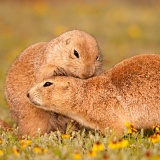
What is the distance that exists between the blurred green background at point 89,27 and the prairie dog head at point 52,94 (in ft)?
20.9

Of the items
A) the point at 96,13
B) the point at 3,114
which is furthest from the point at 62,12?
the point at 3,114

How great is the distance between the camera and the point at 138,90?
5.90 m

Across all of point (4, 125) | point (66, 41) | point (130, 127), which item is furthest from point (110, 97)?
point (4, 125)

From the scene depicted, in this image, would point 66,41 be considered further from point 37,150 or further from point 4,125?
point 37,150

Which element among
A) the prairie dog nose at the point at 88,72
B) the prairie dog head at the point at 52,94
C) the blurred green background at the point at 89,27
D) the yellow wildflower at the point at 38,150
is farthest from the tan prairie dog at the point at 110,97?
the blurred green background at the point at 89,27

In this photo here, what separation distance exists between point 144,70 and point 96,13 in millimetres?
12923

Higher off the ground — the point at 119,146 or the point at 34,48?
the point at 34,48

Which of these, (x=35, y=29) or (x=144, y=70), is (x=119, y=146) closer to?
(x=144, y=70)

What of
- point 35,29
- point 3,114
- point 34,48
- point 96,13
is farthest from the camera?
point 96,13

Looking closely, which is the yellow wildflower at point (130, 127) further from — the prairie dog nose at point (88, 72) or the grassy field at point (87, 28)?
the grassy field at point (87, 28)

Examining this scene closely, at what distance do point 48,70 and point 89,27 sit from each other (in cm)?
1004

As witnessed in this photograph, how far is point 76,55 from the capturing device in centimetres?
638

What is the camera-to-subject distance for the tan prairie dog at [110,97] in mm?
5801

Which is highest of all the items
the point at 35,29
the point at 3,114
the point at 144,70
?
the point at 35,29
